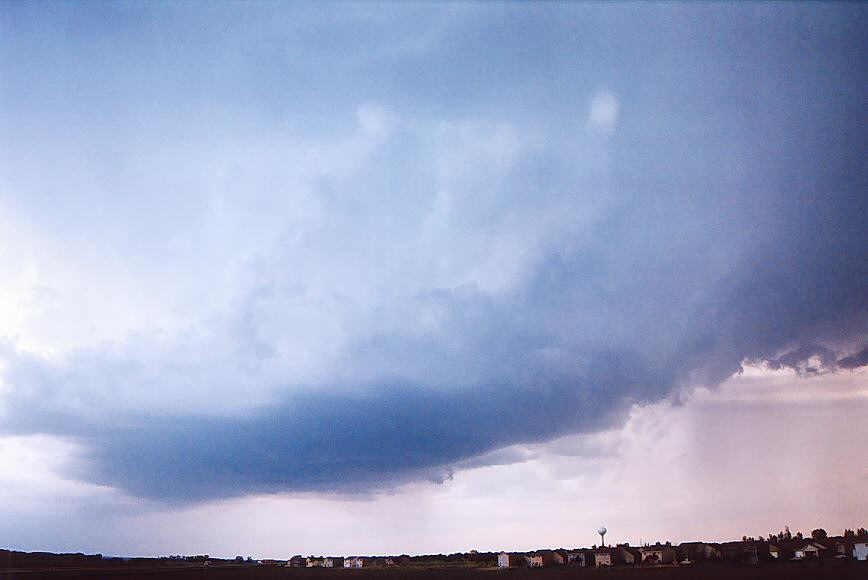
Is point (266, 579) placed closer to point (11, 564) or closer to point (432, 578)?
point (432, 578)

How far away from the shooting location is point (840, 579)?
6009 cm

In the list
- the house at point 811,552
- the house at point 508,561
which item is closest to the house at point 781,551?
the house at point 811,552

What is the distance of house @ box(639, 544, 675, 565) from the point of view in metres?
118

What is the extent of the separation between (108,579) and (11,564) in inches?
1998

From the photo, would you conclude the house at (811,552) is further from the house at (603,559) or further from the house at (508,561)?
the house at (508,561)

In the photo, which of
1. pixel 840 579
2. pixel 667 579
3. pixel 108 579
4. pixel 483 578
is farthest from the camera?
pixel 483 578

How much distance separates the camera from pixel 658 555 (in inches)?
4759

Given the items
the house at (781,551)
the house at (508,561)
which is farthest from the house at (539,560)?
the house at (781,551)

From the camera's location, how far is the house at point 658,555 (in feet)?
387

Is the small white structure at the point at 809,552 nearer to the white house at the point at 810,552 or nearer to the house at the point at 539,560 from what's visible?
the white house at the point at 810,552

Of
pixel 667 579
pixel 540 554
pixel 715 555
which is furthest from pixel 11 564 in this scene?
pixel 715 555

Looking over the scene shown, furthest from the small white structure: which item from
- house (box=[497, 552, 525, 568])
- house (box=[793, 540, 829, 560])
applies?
house (box=[497, 552, 525, 568])

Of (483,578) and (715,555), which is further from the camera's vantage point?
(715,555)

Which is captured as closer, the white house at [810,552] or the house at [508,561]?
the white house at [810,552]
